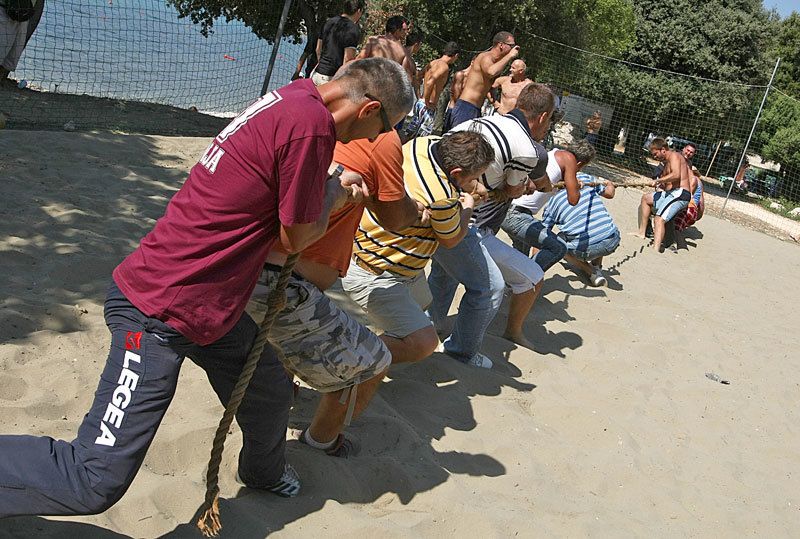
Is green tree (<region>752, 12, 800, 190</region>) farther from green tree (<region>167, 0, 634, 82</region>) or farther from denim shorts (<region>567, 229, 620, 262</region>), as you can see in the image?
denim shorts (<region>567, 229, 620, 262</region>)

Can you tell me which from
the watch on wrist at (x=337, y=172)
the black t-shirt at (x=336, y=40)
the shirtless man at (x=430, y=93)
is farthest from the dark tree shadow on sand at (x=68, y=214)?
the shirtless man at (x=430, y=93)

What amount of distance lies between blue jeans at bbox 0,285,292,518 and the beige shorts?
128cm

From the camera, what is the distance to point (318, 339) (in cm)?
283

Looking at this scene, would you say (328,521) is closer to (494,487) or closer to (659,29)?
(494,487)

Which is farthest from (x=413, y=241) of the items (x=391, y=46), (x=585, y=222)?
(x=391, y=46)

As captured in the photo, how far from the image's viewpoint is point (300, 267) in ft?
9.46

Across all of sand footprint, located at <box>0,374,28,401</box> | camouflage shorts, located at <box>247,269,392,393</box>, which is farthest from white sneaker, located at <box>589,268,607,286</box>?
sand footprint, located at <box>0,374,28,401</box>

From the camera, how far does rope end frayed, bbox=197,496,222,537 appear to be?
247 cm

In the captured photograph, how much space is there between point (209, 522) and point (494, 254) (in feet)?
9.65

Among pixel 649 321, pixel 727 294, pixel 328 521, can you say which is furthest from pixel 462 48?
pixel 328 521

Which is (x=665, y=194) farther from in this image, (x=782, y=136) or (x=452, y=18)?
(x=782, y=136)

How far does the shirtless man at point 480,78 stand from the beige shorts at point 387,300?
458 centimetres

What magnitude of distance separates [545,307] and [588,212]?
113 cm

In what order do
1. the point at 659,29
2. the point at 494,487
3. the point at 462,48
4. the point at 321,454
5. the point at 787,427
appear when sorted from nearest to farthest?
1. the point at 321,454
2. the point at 494,487
3. the point at 787,427
4. the point at 462,48
5. the point at 659,29
